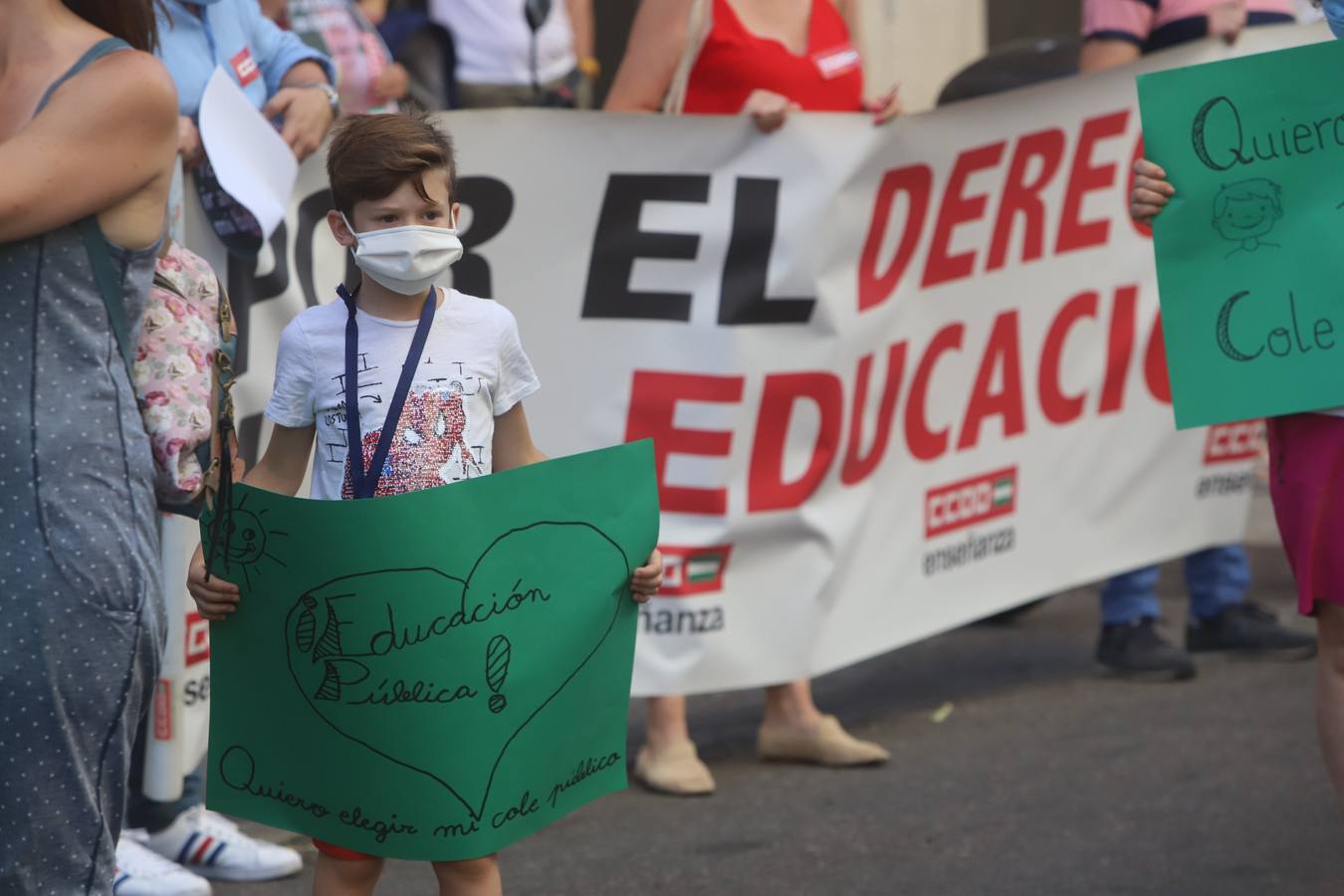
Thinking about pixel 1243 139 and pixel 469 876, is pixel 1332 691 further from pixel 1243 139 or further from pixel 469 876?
pixel 469 876

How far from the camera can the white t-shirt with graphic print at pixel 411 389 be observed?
272 centimetres

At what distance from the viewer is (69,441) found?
246cm

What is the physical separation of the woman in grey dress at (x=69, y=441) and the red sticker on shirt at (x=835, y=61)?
2518 millimetres

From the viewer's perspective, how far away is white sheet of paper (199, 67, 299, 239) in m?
3.66

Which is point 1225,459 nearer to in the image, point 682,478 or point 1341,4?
point 682,478

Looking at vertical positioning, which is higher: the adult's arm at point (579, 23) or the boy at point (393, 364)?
the boy at point (393, 364)

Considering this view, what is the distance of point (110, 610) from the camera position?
2486 millimetres

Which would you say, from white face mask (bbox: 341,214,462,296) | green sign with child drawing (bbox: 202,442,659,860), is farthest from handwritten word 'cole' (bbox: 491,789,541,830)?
white face mask (bbox: 341,214,462,296)

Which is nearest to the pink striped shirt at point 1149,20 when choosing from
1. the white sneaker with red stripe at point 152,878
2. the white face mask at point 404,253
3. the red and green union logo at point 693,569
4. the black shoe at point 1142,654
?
the black shoe at point 1142,654

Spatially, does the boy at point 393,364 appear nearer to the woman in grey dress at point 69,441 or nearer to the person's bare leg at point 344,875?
the person's bare leg at point 344,875

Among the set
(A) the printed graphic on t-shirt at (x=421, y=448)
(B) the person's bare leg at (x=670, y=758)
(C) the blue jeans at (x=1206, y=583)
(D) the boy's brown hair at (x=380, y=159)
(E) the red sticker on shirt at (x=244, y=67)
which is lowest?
(C) the blue jeans at (x=1206, y=583)

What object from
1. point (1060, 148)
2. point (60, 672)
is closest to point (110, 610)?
point (60, 672)

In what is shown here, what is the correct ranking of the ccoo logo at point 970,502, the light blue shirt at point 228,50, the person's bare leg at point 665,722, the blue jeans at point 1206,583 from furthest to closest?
the blue jeans at point 1206,583
the ccoo logo at point 970,502
the person's bare leg at point 665,722
the light blue shirt at point 228,50

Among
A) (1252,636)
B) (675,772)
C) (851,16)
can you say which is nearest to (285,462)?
(675,772)
